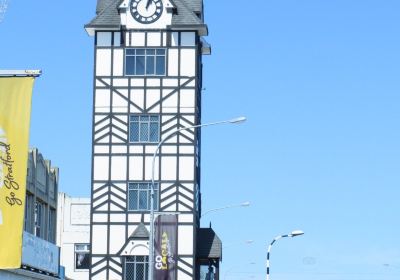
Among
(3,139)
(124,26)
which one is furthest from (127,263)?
(3,139)

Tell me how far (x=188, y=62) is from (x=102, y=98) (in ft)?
17.8

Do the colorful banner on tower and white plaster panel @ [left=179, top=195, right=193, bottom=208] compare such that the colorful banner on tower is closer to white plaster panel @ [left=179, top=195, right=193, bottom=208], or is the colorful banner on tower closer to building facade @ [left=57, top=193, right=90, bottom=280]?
white plaster panel @ [left=179, top=195, right=193, bottom=208]

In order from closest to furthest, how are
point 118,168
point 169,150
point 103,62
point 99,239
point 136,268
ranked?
point 99,239, point 136,268, point 118,168, point 169,150, point 103,62

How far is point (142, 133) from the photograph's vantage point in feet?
212

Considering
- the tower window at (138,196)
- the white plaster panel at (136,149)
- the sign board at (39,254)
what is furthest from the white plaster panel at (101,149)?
the sign board at (39,254)

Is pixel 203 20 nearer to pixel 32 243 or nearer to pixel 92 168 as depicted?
pixel 92 168

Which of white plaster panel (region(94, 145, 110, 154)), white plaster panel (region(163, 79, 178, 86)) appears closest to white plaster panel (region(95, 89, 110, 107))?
white plaster panel (region(94, 145, 110, 154))

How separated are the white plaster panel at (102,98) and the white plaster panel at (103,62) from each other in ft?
3.33

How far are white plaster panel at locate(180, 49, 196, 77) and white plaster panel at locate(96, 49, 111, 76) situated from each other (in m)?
4.29

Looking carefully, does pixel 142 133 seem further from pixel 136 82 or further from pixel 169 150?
pixel 136 82

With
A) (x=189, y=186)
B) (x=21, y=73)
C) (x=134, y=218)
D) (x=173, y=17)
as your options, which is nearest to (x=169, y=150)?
(x=189, y=186)

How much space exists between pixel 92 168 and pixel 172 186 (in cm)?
476

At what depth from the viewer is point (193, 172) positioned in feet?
210

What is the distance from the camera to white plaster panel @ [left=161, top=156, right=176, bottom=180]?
63906mm
